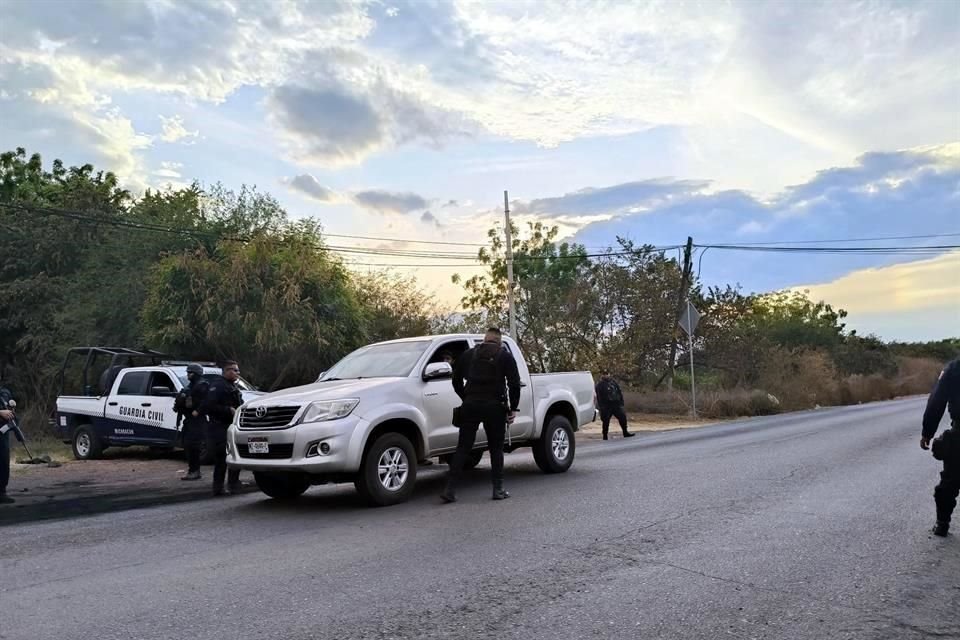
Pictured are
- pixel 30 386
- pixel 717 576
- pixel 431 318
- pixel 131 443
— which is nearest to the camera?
pixel 717 576

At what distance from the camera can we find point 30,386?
26.6m

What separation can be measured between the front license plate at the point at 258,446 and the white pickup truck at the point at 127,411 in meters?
5.96

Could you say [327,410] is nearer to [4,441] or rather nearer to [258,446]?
[258,446]

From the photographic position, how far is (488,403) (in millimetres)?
8445

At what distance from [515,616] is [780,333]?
59956 millimetres

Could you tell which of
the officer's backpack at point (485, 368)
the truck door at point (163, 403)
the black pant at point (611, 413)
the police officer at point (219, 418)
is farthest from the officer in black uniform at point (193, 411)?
the black pant at point (611, 413)

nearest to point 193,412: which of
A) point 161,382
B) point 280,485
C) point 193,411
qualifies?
point 193,411

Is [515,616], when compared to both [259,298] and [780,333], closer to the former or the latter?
[259,298]

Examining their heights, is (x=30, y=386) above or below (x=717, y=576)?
above

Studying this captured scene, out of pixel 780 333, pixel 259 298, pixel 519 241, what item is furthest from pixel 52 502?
pixel 780 333

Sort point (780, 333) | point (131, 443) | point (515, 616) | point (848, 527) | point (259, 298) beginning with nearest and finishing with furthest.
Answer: point (515, 616)
point (848, 527)
point (131, 443)
point (259, 298)
point (780, 333)

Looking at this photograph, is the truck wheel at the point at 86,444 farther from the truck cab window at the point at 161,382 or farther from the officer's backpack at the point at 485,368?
the officer's backpack at the point at 485,368

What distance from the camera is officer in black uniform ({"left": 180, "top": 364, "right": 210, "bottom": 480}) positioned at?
1027 cm

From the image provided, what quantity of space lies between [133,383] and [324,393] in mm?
8439
